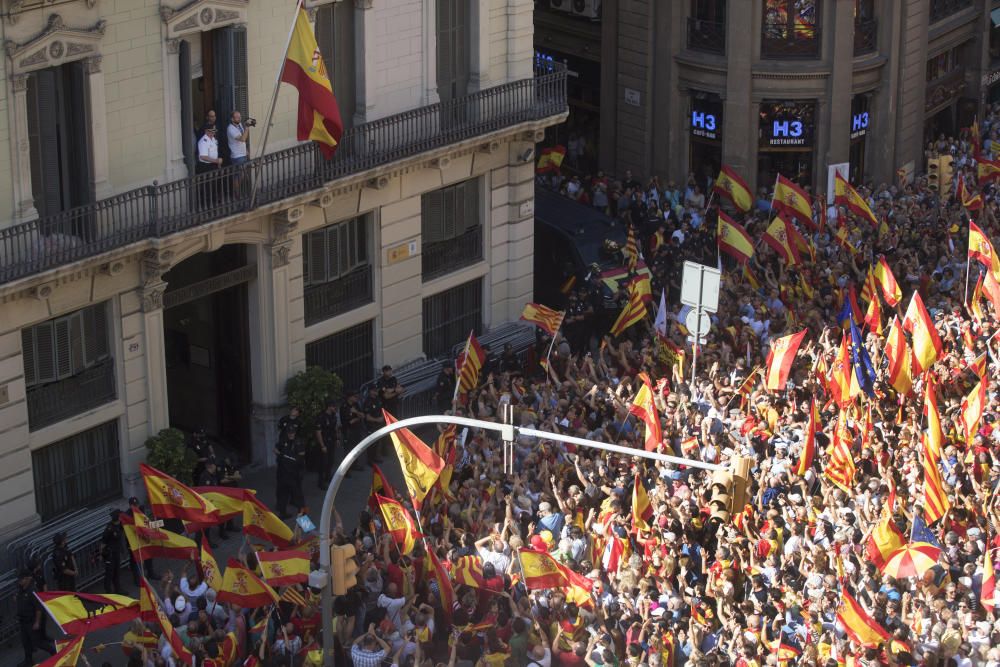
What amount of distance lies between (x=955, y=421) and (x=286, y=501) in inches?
462

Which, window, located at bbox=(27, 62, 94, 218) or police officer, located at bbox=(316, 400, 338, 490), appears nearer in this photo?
window, located at bbox=(27, 62, 94, 218)

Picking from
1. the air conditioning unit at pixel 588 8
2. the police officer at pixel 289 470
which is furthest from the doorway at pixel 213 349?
the air conditioning unit at pixel 588 8

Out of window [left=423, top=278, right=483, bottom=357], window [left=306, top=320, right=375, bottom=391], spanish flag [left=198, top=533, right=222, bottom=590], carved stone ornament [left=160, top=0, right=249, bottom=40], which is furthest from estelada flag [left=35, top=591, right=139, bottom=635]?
window [left=423, top=278, right=483, bottom=357]

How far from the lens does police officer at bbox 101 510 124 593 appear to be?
3138cm

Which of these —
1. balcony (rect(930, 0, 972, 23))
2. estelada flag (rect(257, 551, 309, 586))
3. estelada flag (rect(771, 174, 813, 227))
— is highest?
balcony (rect(930, 0, 972, 23))

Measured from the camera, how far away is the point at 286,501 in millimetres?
34656

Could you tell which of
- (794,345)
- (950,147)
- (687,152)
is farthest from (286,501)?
(950,147)

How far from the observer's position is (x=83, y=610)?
86.3 ft

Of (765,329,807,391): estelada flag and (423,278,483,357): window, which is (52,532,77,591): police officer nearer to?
(423,278,483,357): window

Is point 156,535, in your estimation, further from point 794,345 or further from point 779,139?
point 779,139

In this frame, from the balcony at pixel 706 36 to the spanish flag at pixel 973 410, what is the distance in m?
19.1

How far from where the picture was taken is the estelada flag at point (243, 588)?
26797mm

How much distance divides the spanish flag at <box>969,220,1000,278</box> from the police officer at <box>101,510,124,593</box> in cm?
1692

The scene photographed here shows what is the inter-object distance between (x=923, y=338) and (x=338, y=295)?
37.0 feet
